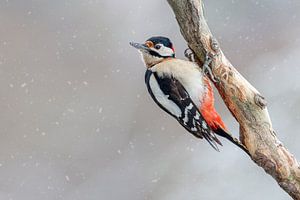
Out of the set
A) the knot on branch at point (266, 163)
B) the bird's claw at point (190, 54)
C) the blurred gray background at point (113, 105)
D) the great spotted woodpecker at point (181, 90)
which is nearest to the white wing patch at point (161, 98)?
the great spotted woodpecker at point (181, 90)

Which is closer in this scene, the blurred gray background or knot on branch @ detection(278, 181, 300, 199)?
knot on branch @ detection(278, 181, 300, 199)

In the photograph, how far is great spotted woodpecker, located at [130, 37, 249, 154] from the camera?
66.6 inches

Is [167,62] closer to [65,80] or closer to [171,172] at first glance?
[171,172]

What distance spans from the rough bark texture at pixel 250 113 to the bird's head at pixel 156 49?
8 cm

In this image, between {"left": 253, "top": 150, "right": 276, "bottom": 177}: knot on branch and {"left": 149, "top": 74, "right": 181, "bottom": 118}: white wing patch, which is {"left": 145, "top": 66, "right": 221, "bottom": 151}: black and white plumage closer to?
{"left": 149, "top": 74, "right": 181, "bottom": 118}: white wing patch

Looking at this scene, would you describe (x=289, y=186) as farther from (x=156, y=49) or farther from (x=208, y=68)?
(x=156, y=49)

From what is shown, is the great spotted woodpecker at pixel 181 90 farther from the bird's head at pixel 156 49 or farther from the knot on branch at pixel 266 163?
the knot on branch at pixel 266 163

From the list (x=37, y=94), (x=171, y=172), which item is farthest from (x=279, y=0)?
(x=37, y=94)

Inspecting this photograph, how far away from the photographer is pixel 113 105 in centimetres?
527

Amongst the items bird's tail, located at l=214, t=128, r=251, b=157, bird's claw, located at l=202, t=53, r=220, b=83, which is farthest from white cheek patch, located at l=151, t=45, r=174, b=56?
bird's tail, located at l=214, t=128, r=251, b=157

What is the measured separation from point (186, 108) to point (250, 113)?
0.16m

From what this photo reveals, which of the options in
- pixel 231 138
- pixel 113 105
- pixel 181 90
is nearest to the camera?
pixel 231 138

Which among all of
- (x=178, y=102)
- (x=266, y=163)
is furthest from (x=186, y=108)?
(x=266, y=163)

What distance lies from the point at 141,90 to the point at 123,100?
0.53ft
